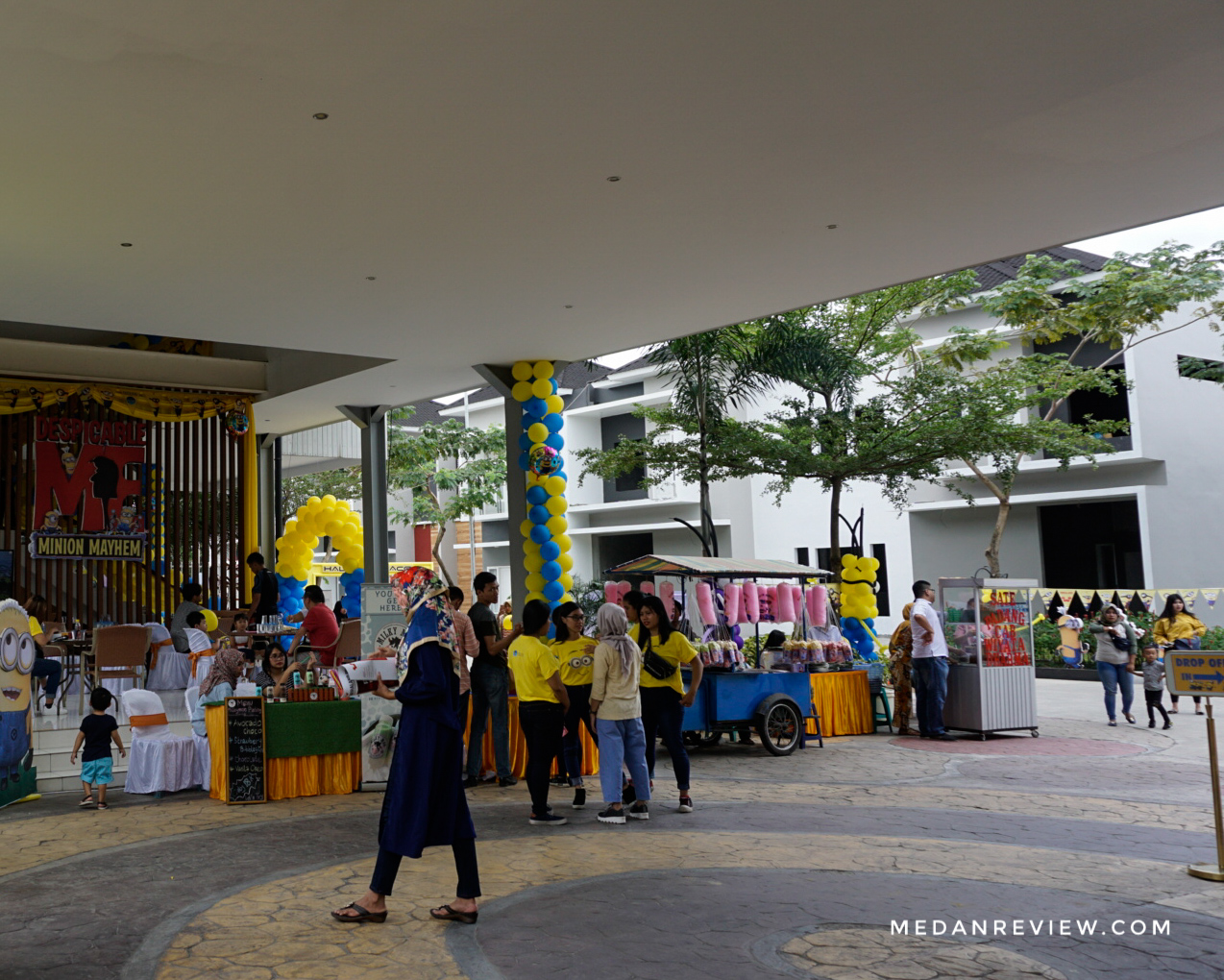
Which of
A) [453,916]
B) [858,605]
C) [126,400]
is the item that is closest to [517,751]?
[453,916]

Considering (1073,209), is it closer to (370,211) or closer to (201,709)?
(370,211)

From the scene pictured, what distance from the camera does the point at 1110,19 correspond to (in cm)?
516

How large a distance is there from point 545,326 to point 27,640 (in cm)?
547

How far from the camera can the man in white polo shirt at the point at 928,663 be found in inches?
396

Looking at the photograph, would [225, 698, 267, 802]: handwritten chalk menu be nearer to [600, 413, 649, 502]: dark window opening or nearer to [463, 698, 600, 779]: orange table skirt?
[463, 698, 600, 779]: orange table skirt

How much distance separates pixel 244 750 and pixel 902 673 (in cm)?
637

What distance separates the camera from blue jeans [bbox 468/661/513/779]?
26.3 ft

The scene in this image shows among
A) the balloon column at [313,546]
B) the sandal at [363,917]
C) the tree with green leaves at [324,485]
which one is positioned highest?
the tree with green leaves at [324,485]

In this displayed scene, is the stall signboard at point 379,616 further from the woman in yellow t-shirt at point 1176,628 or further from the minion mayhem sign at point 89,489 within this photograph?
the woman in yellow t-shirt at point 1176,628

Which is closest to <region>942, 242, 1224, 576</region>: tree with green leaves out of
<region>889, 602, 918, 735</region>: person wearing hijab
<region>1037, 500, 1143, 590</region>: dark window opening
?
<region>889, 602, 918, 735</region>: person wearing hijab

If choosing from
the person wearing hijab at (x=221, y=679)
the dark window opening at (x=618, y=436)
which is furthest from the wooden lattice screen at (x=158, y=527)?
the dark window opening at (x=618, y=436)

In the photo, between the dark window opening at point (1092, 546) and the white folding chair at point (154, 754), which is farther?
the dark window opening at point (1092, 546)

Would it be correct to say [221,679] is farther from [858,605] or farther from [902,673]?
[858,605]

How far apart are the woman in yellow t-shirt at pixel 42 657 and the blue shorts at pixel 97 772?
1.50 meters
